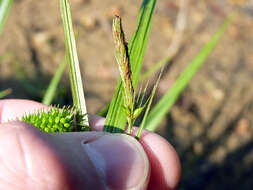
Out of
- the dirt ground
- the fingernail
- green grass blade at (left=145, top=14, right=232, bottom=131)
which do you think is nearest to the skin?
the fingernail

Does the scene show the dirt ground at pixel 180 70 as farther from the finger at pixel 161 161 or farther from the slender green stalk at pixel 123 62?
the slender green stalk at pixel 123 62

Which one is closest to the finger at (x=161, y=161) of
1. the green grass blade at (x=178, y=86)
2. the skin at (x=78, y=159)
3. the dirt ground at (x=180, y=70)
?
the skin at (x=78, y=159)

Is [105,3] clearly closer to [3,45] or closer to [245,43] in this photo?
[3,45]

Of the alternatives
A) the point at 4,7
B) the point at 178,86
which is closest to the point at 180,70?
the point at 178,86

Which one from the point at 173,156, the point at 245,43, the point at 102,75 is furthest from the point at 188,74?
the point at 245,43

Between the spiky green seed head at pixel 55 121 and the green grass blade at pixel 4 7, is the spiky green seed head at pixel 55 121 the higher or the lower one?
the lower one
